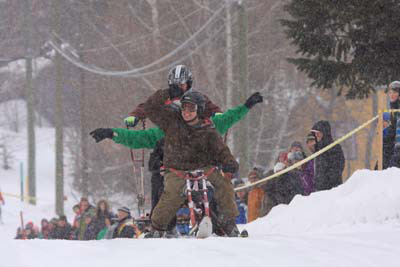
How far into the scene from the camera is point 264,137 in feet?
118

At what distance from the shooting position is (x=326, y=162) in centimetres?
1227

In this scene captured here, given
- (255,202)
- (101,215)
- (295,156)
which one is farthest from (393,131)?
(101,215)

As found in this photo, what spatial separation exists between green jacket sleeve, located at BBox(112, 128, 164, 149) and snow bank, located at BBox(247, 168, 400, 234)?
204cm

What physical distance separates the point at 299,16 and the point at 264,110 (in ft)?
67.1

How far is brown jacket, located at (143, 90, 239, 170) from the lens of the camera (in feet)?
29.1

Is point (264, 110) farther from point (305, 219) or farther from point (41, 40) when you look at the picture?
point (305, 219)

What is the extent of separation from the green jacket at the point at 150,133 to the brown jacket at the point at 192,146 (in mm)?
467

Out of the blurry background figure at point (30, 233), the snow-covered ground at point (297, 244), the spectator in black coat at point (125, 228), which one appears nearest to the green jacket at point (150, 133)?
the snow-covered ground at point (297, 244)

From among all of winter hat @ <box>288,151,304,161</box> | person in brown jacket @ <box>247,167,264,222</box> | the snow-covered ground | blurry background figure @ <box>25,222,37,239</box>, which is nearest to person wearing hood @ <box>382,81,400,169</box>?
the snow-covered ground

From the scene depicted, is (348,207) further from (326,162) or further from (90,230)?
(90,230)

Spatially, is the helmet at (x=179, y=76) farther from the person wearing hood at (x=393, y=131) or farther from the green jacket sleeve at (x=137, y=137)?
the person wearing hood at (x=393, y=131)

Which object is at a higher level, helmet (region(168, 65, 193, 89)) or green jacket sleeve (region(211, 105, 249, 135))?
helmet (region(168, 65, 193, 89))

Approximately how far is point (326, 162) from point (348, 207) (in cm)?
231

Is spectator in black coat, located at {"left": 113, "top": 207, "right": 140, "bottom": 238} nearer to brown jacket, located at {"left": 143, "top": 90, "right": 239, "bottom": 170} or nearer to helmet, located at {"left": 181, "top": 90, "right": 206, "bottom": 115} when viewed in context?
brown jacket, located at {"left": 143, "top": 90, "right": 239, "bottom": 170}
